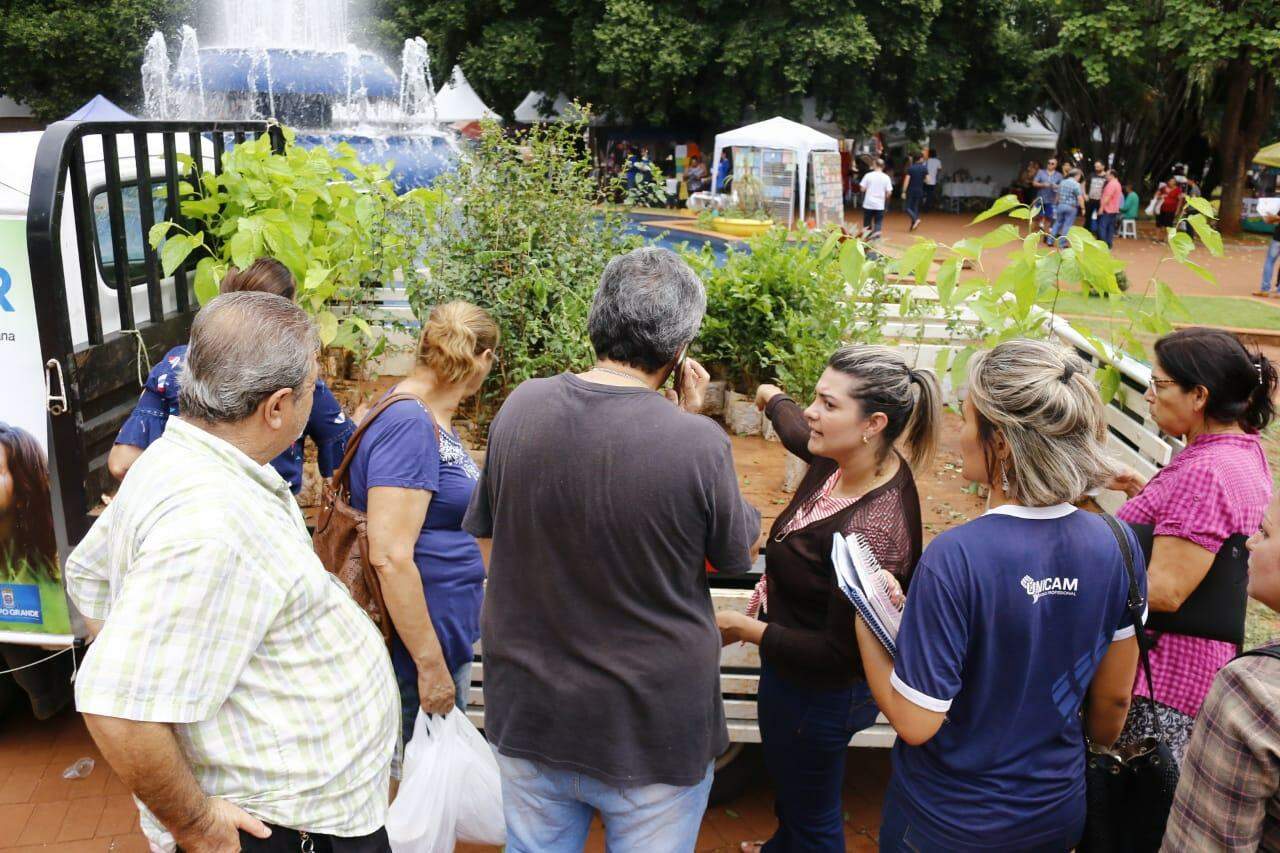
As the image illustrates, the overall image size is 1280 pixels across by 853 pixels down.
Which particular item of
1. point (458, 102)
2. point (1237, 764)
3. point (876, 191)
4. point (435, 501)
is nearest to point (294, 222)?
point (435, 501)

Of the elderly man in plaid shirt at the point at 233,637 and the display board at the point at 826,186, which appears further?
the display board at the point at 826,186

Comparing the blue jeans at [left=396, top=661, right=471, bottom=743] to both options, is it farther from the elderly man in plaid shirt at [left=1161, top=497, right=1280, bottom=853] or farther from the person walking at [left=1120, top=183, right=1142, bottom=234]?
the person walking at [left=1120, top=183, right=1142, bottom=234]

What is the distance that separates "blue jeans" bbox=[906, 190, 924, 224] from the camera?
24.8m

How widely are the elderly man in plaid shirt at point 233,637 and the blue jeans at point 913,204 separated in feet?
81.1

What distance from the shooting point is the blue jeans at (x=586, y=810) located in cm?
208

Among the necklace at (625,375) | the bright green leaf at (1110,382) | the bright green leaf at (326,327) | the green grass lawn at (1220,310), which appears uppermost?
the necklace at (625,375)

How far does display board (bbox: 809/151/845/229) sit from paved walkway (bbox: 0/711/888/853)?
51.4 feet

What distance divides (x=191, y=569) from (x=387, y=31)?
3247 cm

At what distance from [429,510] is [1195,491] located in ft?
6.69

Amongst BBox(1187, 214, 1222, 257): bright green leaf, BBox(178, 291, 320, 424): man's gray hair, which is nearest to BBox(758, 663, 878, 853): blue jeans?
BBox(178, 291, 320, 424): man's gray hair

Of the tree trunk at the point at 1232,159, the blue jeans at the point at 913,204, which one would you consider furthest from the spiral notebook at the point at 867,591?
the tree trunk at the point at 1232,159

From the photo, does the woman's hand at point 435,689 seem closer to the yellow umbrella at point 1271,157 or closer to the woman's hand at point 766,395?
the woman's hand at point 766,395

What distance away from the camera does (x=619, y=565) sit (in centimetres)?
194

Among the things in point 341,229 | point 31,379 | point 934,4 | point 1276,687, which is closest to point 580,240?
point 341,229
